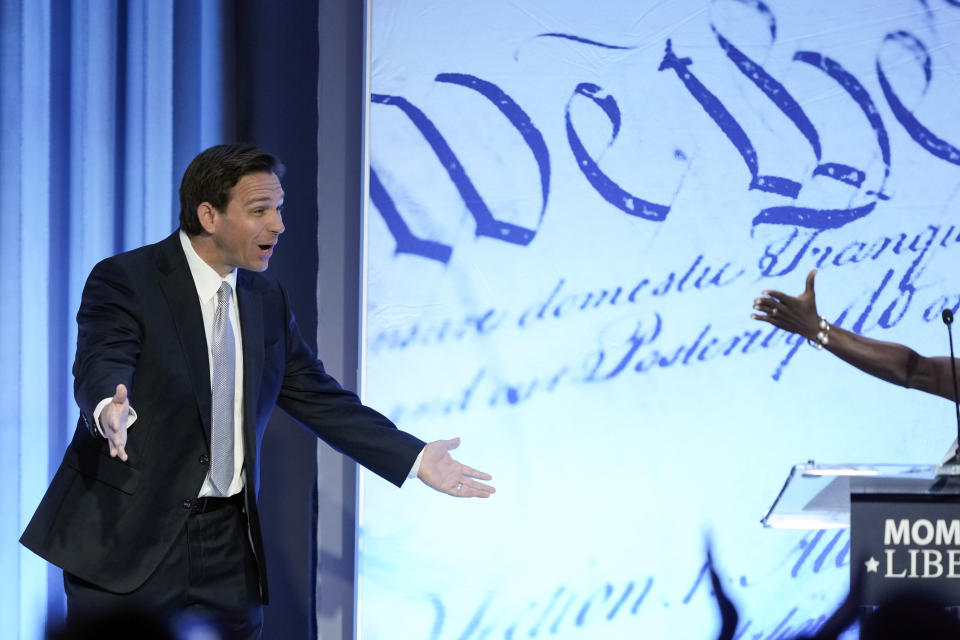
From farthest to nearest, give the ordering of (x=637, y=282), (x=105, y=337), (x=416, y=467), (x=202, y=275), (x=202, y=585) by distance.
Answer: (x=637, y=282) < (x=416, y=467) < (x=202, y=275) < (x=202, y=585) < (x=105, y=337)

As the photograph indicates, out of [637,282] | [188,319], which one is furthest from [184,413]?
[637,282]

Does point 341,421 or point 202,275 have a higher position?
point 202,275

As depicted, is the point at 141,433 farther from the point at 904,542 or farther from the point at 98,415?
the point at 904,542

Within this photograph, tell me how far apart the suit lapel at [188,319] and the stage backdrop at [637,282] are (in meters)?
0.99

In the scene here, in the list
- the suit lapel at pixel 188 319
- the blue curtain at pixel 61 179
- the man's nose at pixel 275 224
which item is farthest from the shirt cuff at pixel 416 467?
the blue curtain at pixel 61 179

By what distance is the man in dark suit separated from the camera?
94.7 inches

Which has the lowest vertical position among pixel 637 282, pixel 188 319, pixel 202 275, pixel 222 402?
pixel 222 402

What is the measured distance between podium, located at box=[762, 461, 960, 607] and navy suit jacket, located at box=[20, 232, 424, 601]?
1.27 metres

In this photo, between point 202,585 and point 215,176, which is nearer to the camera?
point 202,585

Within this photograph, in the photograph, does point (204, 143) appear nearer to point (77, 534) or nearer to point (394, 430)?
point (394, 430)

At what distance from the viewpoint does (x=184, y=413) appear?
2480 mm

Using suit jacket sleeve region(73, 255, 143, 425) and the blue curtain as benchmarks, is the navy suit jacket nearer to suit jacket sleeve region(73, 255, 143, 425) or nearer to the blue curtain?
suit jacket sleeve region(73, 255, 143, 425)

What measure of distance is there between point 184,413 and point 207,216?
0.48 meters

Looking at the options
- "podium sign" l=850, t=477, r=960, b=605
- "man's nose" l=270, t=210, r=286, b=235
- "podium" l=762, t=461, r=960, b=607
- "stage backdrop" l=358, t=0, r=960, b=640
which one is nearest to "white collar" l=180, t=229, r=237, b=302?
"man's nose" l=270, t=210, r=286, b=235
